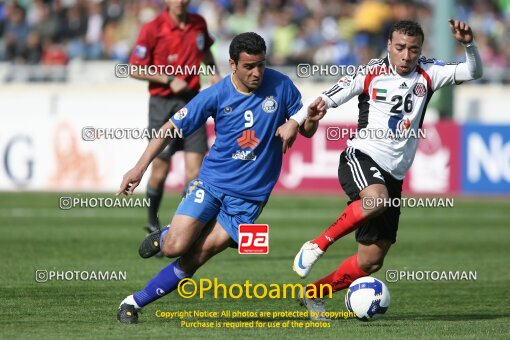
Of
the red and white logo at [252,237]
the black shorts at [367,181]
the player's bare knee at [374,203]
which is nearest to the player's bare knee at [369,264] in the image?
the black shorts at [367,181]

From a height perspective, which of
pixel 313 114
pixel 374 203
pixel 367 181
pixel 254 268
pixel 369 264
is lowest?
pixel 254 268

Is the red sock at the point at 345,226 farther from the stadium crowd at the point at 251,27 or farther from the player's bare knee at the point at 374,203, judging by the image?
the stadium crowd at the point at 251,27

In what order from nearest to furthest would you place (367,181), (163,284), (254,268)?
(163,284)
(367,181)
(254,268)

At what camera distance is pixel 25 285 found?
987 cm

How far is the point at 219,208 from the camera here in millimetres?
7977

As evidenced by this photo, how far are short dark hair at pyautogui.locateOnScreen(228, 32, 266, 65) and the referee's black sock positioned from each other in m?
4.54

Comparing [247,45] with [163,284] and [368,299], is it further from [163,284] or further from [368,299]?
[368,299]

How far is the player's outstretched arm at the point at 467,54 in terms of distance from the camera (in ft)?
26.1

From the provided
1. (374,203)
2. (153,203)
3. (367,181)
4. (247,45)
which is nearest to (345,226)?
(374,203)

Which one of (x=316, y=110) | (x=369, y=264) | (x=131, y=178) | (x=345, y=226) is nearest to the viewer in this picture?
(x=131, y=178)

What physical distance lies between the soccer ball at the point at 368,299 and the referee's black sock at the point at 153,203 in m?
4.44

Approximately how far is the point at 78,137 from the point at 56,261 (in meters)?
9.13

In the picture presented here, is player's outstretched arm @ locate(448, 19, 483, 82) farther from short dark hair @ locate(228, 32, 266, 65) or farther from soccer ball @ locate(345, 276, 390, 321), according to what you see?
soccer ball @ locate(345, 276, 390, 321)

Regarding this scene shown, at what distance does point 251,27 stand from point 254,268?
13.8 meters
